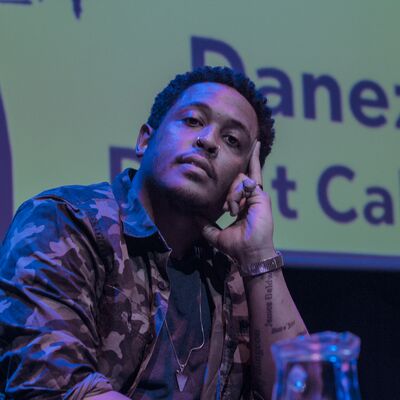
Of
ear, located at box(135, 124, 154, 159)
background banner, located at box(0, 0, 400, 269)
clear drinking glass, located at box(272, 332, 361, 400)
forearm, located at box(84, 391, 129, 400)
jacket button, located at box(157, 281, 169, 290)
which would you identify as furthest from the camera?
background banner, located at box(0, 0, 400, 269)

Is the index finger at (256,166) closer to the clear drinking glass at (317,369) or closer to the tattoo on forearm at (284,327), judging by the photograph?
the tattoo on forearm at (284,327)

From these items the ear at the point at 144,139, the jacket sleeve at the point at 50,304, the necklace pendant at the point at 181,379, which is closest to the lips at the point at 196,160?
the ear at the point at 144,139

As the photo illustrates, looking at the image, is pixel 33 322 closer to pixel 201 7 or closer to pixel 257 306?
pixel 257 306

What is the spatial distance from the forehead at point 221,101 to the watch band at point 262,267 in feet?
1.23

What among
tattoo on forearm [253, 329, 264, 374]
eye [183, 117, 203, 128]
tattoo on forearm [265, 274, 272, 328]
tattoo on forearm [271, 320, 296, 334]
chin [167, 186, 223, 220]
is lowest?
tattoo on forearm [253, 329, 264, 374]

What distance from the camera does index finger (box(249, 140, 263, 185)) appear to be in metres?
2.01

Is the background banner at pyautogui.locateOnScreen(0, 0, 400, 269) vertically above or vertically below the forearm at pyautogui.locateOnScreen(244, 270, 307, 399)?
above

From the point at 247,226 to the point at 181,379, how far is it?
0.40 m

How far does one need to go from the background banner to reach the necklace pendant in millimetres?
839

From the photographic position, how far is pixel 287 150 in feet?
8.91

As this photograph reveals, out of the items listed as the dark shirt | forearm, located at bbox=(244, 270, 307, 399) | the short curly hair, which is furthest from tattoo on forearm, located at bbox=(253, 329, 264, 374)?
the short curly hair

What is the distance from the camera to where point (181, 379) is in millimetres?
1640

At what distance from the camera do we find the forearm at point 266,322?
1.74 metres

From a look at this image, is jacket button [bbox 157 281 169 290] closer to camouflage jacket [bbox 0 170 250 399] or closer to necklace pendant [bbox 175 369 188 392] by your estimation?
camouflage jacket [bbox 0 170 250 399]
